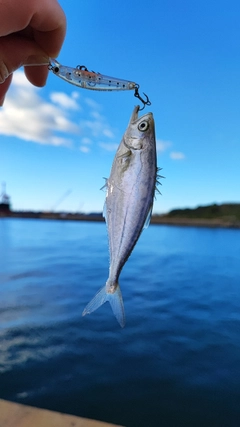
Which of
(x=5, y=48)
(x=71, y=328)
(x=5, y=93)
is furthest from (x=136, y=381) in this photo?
(x=5, y=48)

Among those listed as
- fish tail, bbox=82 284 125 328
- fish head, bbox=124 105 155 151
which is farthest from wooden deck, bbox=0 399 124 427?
fish head, bbox=124 105 155 151

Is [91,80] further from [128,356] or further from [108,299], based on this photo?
[128,356]

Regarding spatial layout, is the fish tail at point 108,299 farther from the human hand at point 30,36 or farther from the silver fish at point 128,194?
the human hand at point 30,36

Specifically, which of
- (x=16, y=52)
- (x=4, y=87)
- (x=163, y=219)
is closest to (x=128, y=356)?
(x=4, y=87)

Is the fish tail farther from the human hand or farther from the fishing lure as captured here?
the human hand

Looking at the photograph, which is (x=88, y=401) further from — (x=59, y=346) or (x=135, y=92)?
(x=135, y=92)

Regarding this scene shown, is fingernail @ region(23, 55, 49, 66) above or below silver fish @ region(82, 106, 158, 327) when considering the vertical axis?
above

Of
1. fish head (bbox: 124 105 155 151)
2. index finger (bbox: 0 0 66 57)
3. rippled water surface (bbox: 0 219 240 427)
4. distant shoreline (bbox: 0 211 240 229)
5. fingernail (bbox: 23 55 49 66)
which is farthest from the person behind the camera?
distant shoreline (bbox: 0 211 240 229)
